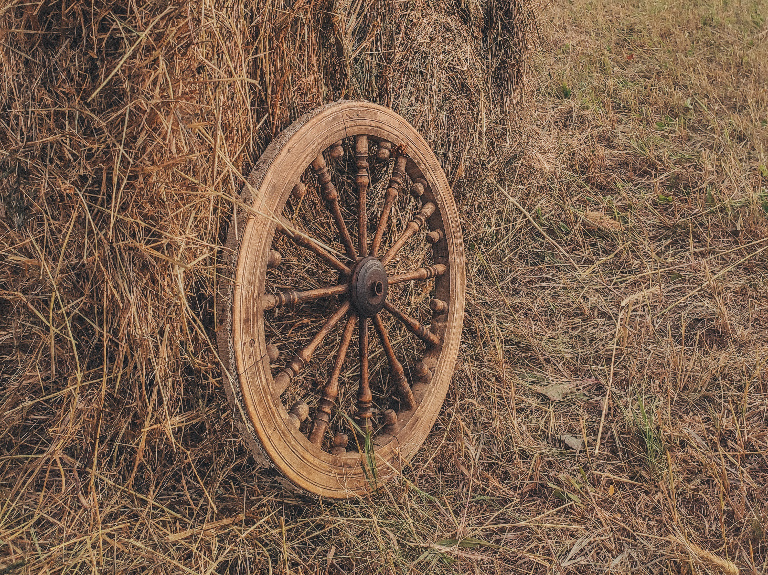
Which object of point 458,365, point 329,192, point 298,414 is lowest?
point 458,365

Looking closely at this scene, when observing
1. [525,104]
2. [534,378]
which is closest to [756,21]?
[525,104]

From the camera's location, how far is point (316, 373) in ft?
7.75

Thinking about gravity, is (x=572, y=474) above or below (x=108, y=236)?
below

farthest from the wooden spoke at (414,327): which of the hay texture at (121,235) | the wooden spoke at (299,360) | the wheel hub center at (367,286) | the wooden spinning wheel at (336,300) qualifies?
the hay texture at (121,235)

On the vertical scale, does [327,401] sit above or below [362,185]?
below

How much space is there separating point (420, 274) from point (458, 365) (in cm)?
54

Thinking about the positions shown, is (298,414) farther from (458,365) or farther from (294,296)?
(458,365)

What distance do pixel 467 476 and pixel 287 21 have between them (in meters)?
1.51

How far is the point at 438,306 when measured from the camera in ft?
8.00

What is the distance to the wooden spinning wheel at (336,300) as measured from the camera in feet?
5.68

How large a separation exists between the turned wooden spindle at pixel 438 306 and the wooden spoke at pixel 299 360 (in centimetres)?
49

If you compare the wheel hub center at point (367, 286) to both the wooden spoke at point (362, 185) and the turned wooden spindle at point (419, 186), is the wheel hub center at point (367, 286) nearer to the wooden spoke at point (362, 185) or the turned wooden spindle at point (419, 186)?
the wooden spoke at point (362, 185)

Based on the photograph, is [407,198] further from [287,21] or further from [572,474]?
[572,474]

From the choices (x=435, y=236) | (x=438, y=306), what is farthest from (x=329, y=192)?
(x=438, y=306)
